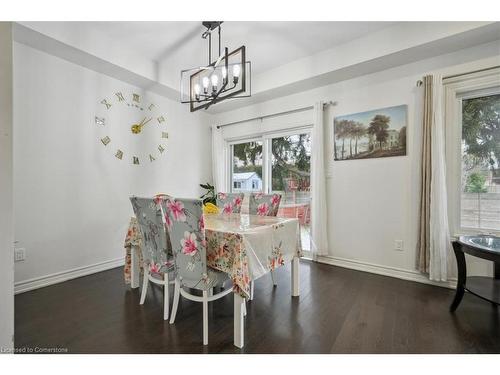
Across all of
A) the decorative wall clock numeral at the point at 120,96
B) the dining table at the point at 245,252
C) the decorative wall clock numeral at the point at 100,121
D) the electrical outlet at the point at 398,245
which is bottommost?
the electrical outlet at the point at 398,245

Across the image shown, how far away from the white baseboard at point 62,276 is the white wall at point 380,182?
2.91 metres

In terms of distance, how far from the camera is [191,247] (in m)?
1.67

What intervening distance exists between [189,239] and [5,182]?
97 cm

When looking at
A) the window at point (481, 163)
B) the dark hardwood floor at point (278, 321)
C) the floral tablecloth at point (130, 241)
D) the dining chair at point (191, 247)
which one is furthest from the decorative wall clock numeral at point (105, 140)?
the window at point (481, 163)

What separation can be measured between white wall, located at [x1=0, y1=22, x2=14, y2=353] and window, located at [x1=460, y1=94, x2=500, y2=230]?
141 inches

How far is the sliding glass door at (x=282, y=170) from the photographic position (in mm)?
3711

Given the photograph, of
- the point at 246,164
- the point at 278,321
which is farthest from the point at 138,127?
the point at 278,321

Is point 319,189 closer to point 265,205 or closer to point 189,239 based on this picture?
point 265,205

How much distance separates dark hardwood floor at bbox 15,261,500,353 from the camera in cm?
160

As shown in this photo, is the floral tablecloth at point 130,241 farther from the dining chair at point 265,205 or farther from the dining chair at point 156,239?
the dining chair at point 265,205

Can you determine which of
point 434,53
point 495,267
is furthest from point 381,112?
point 495,267

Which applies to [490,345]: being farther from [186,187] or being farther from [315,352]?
[186,187]

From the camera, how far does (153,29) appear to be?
2.69 metres

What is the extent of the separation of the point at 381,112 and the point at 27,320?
3953 mm
